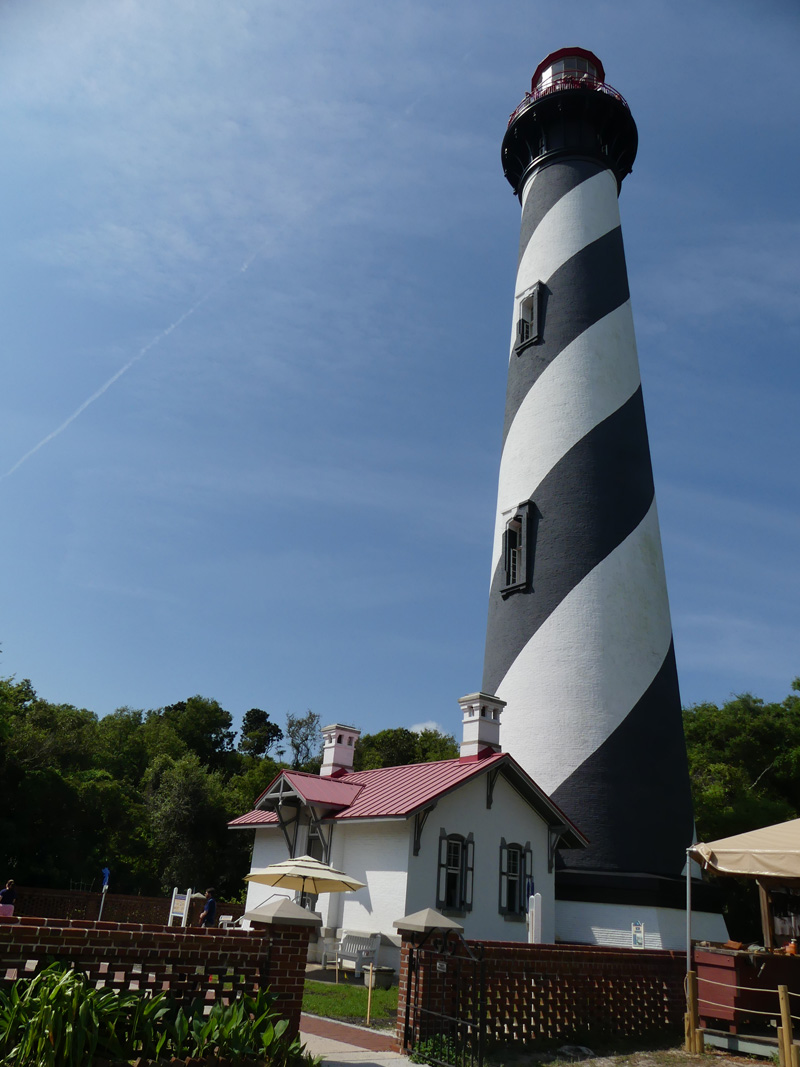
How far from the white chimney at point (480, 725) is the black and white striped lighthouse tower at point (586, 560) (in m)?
0.39

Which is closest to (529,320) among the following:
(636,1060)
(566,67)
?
(566,67)

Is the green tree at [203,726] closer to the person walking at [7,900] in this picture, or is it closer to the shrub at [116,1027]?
the person walking at [7,900]

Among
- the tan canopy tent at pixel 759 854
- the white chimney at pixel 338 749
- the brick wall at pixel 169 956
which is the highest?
the white chimney at pixel 338 749

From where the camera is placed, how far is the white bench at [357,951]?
14148 millimetres

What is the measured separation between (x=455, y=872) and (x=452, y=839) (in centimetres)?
58

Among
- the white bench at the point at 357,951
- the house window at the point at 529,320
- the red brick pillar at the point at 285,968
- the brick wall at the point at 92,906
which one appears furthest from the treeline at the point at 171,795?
the red brick pillar at the point at 285,968

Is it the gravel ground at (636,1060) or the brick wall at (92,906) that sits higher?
the brick wall at (92,906)

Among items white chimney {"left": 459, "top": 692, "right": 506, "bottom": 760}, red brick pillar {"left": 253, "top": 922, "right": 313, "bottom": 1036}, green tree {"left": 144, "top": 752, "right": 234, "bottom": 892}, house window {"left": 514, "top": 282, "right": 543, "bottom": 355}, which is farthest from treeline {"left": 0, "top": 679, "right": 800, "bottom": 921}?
red brick pillar {"left": 253, "top": 922, "right": 313, "bottom": 1036}

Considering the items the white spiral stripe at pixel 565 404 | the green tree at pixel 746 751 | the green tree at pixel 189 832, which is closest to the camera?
the white spiral stripe at pixel 565 404

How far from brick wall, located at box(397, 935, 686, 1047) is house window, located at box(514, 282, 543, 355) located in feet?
41.3

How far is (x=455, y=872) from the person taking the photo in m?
15.0

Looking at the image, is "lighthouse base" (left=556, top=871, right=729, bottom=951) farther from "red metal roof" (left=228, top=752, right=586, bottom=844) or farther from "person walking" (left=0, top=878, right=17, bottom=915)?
Result: "person walking" (left=0, top=878, right=17, bottom=915)

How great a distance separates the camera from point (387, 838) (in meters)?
15.2

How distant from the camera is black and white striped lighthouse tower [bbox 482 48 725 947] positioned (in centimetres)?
1479
